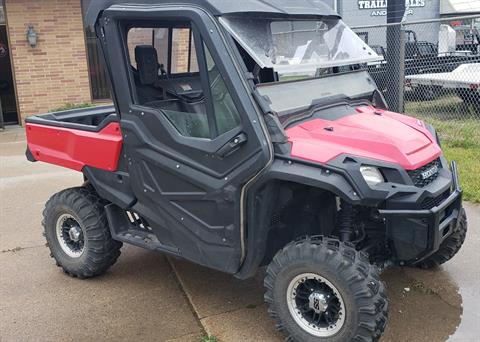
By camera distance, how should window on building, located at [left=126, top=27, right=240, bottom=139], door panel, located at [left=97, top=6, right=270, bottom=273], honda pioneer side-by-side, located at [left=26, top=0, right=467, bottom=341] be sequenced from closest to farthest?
honda pioneer side-by-side, located at [left=26, top=0, right=467, bottom=341] → door panel, located at [left=97, top=6, right=270, bottom=273] → window on building, located at [left=126, top=27, right=240, bottom=139]

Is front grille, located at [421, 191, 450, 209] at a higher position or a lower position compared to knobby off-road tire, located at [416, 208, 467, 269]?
higher

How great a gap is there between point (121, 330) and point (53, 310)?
2.08ft

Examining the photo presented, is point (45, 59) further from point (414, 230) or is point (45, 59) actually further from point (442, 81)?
point (414, 230)

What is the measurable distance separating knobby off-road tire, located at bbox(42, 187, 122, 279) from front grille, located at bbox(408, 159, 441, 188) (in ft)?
7.65

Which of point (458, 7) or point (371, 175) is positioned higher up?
point (458, 7)

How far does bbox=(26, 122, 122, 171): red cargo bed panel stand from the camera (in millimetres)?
3971

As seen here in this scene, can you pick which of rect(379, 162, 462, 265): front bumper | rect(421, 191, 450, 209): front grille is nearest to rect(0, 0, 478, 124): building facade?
rect(421, 191, 450, 209): front grille

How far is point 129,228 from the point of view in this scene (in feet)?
13.9

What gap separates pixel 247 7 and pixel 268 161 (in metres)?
0.97

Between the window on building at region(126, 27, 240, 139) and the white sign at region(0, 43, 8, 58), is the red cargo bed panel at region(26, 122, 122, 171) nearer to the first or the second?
the window on building at region(126, 27, 240, 139)

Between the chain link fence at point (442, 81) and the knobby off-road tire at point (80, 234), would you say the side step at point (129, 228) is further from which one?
the chain link fence at point (442, 81)

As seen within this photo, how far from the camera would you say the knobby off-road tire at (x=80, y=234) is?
14.1 feet

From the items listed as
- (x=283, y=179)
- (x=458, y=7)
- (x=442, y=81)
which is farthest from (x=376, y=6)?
(x=283, y=179)

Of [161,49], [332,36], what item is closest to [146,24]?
[161,49]
